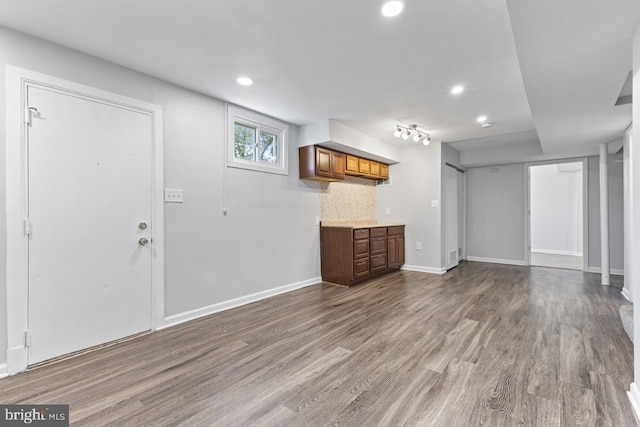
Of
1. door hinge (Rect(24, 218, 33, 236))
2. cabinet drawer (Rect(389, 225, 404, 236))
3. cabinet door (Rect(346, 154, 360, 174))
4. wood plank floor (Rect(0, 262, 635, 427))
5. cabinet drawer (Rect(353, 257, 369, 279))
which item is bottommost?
wood plank floor (Rect(0, 262, 635, 427))

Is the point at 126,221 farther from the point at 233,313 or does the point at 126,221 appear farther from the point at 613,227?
the point at 613,227

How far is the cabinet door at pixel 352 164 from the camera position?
4.75 metres

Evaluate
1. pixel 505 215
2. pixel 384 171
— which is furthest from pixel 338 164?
pixel 505 215

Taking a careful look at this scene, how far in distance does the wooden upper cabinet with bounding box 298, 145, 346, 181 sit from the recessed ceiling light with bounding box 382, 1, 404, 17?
2362mm

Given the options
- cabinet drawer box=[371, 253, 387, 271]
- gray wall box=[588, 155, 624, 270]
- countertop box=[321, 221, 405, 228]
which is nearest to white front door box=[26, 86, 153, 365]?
countertop box=[321, 221, 405, 228]

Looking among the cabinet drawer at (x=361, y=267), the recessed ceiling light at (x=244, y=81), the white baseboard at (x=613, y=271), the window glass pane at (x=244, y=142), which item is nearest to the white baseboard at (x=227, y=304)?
the cabinet drawer at (x=361, y=267)

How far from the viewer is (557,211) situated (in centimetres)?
756

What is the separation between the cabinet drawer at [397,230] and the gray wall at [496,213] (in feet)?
7.21

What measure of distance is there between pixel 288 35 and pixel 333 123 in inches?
77.0

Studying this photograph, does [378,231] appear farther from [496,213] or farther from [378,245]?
[496,213]

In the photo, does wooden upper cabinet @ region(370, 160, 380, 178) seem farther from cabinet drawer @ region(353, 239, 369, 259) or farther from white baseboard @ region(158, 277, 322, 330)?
white baseboard @ region(158, 277, 322, 330)

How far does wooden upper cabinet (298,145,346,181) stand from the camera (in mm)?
4117

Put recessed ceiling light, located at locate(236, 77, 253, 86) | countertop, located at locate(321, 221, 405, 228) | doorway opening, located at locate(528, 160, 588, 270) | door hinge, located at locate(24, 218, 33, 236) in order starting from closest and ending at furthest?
door hinge, located at locate(24, 218, 33, 236)
recessed ceiling light, located at locate(236, 77, 253, 86)
countertop, located at locate(321, 221, 405, 228)
doorway opening, located at locate(528, 160, 588, 270)

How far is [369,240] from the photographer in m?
4.62
